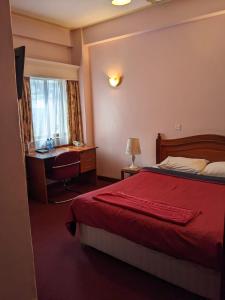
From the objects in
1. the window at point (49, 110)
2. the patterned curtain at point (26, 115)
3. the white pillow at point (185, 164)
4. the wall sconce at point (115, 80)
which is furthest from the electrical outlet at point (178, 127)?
the patterned curtain at point (26, 115)

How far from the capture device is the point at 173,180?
317 centimetres

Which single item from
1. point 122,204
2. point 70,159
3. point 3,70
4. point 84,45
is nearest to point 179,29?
point 84,45

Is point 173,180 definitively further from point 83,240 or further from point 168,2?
point 168,2

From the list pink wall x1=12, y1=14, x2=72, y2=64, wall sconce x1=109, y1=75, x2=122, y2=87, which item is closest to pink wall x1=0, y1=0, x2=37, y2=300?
pink wall x1=12, y1=14, x2=72, y2=64

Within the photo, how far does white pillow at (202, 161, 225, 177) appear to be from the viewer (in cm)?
317

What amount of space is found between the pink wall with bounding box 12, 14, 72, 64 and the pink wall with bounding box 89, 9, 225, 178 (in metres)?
0.52

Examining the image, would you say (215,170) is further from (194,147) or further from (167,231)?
(167,231)

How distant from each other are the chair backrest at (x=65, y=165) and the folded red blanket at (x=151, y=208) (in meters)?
1.48

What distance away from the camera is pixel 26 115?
162 inches

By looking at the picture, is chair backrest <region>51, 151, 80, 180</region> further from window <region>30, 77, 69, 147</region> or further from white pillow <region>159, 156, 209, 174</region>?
white pillow <region>159, 156, 209, 174</region>

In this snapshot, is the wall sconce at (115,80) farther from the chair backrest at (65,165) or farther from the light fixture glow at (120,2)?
the chair backrest at (65,165)

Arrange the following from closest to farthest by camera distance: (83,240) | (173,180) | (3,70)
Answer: (3,70), (83,240), (173,180)

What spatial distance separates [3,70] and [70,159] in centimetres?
319

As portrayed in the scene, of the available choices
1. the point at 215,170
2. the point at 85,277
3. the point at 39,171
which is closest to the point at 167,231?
the point at 85,277
